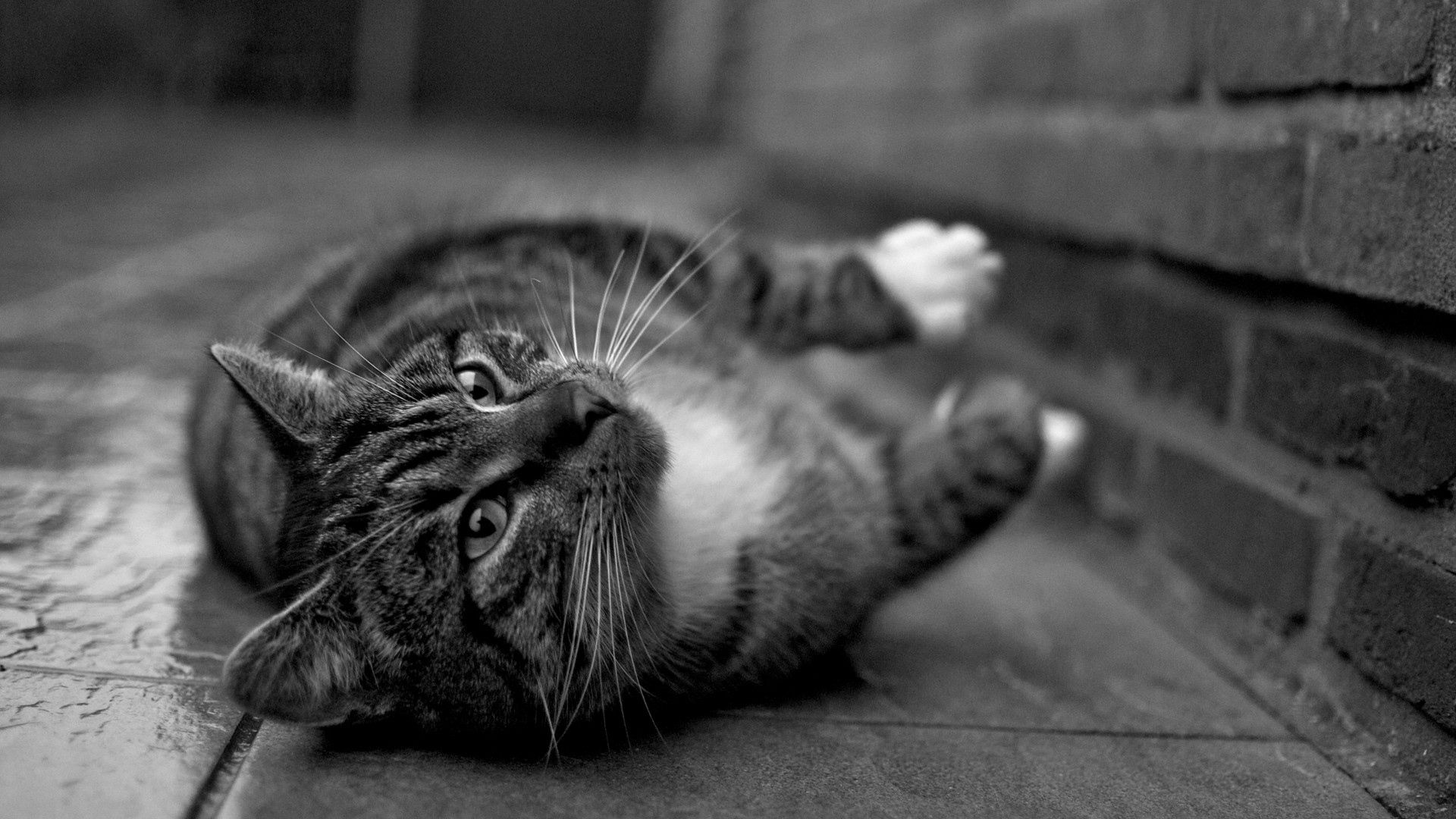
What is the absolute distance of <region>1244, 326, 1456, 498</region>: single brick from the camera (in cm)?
162

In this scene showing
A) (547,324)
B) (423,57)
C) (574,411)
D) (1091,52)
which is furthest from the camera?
(423,57)

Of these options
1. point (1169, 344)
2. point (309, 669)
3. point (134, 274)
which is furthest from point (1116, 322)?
point (134, 274)

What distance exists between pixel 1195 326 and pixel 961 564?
669 mm

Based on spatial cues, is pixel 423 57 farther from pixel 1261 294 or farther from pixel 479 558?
pixel 479 558

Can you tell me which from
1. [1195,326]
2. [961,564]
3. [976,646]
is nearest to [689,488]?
[976,646]

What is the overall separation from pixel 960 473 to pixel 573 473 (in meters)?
0.88

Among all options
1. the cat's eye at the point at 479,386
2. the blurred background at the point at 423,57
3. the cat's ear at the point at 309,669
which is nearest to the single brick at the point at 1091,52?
the cat's eye at the point at 479,386

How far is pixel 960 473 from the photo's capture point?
229cm

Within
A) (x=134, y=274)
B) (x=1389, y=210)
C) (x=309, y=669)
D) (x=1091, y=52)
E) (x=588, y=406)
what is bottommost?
(x=309, y=669)

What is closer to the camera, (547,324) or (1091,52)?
(547,324)

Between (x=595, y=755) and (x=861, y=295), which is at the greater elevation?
(x=861, y=295)

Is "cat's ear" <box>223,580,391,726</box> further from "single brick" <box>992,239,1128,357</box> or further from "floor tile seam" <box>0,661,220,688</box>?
"single brick" <box>992,239,1128,357</box>

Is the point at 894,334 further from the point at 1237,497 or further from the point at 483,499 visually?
the point at 483,499

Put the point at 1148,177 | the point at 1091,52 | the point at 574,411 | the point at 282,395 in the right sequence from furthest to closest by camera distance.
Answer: the point at 1091,52, the point at 1148,177, the point at 282,395, the point at 574,411
